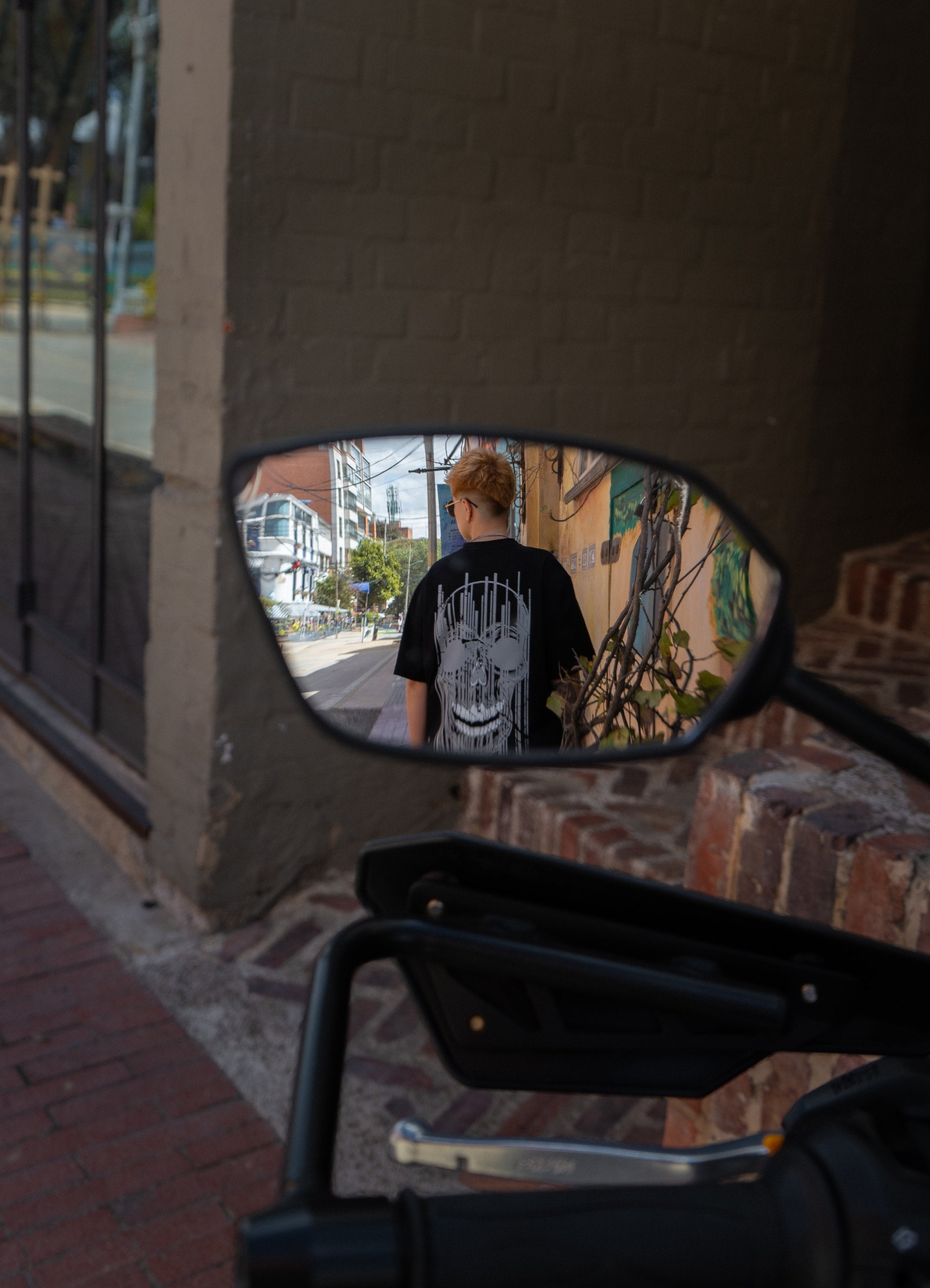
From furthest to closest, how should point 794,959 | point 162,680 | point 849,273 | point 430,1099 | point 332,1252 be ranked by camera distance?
point 849,273 → point 162,680 → point 430,1099 → point 794,959 → point 332,1252

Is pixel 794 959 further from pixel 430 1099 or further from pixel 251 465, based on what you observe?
pixel 430 1099

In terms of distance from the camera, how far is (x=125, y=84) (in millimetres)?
4188

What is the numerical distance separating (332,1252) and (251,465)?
0.60 meters

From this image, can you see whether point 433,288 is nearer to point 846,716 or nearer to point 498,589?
point 498,589

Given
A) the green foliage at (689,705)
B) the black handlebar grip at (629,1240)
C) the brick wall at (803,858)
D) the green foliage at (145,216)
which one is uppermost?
the green foliage at (145,216)

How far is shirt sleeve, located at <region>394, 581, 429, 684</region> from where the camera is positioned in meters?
0.98

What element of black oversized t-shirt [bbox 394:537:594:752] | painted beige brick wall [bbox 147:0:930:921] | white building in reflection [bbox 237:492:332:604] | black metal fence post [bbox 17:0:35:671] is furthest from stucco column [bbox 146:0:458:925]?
black oversized t-shirt [bbox 394:537:594:752]

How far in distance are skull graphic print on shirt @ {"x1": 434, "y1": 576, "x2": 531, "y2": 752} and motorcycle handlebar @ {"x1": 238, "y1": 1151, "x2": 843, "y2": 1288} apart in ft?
1.39

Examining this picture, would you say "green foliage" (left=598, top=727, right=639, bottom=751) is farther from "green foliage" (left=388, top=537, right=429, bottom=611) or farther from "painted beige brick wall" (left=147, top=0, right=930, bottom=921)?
"painted beige brick wall" (left=147, top=0, right=930, bottom=921)

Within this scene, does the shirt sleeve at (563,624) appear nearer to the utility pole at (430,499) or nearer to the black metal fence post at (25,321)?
the utility pole at (430,499)

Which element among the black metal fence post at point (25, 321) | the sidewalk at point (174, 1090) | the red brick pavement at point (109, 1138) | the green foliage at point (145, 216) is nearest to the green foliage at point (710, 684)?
the sidewalk at point (174, 1090)

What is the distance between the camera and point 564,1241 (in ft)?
2.15

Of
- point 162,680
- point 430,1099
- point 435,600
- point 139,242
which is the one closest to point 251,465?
point 435,600

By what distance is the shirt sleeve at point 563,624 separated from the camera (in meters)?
0.96
